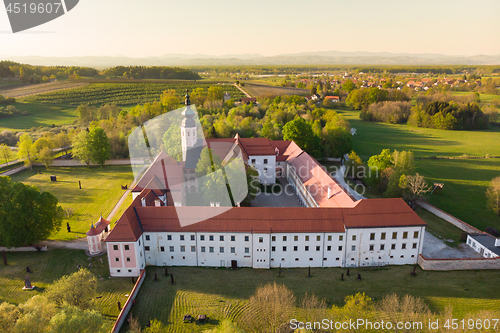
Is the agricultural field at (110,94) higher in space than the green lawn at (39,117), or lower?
higher

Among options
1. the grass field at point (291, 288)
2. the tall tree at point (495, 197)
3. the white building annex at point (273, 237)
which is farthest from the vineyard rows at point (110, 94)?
the grass field at point (291, 288)

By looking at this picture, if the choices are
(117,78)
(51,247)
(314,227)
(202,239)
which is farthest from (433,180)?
(117,78)

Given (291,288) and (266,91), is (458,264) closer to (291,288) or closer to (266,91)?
(291,288)

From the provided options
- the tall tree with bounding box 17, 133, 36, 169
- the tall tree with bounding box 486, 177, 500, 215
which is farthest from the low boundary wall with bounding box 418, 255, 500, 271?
the tall tree with bounding box 17, 133, 36, 169

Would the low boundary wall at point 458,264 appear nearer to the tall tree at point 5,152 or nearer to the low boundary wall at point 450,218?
the low boundary wall at point 450,218

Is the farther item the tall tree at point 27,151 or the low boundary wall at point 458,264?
the tall tree at point 27,151

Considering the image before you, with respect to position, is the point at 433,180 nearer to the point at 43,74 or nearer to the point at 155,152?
the point at 155,152
